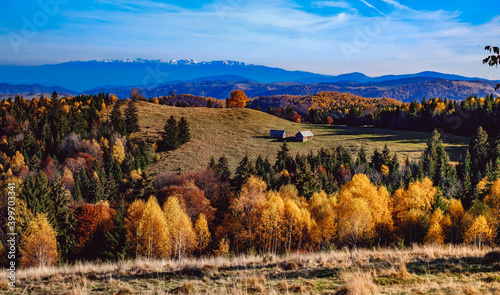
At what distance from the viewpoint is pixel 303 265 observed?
12781 mm

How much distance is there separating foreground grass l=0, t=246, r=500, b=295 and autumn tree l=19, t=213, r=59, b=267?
2707 centimetres

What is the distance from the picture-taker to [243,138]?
12219 cm

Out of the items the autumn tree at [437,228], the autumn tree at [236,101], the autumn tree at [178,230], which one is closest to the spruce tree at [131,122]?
the autumn tree at [236,101]

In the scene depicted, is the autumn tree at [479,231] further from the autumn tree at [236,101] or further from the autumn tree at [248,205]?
the autumn tree at [236,101]

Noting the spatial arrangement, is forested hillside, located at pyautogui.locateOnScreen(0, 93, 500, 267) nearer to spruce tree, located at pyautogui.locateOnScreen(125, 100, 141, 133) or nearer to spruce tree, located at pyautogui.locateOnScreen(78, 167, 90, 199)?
spruce tree, located at pyautogui.locateOnScreen(78, 167, 90, 199)

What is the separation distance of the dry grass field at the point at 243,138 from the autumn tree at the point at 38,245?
55.0 metres

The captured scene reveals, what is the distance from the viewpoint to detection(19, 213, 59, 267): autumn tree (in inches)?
1361

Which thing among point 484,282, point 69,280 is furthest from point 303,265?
point 69,280

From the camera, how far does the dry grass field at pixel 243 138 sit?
103188 millimetres

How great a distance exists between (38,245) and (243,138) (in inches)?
3553

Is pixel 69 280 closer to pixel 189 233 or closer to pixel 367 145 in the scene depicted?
pixel 189 233

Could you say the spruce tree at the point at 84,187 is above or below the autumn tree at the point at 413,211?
below

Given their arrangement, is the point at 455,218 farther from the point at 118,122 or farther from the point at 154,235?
the point at 118,122

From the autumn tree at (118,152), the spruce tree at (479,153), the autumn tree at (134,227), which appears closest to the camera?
the autumn tree at (134,227)
